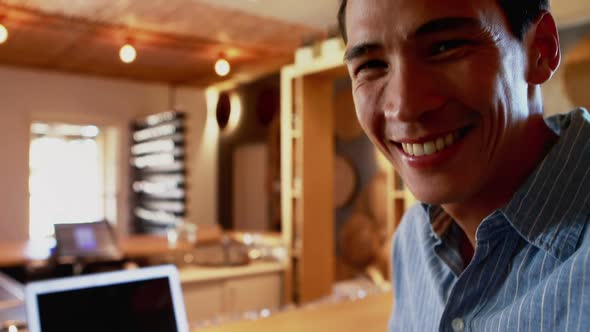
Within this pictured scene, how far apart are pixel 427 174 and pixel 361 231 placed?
384 cm

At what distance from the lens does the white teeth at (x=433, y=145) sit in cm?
65

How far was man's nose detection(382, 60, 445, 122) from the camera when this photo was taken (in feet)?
2.06

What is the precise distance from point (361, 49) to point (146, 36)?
12.2ft

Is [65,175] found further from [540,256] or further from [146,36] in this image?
[540,256]

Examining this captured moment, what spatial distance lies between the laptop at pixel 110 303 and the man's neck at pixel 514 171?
592 millimetres

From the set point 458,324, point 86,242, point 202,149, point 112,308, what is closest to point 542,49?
point 458,324

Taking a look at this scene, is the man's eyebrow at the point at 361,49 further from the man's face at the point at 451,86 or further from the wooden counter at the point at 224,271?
the wooden counter at the point at 224,271

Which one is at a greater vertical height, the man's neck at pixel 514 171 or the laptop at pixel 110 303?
the man's neck at pixel 514 171

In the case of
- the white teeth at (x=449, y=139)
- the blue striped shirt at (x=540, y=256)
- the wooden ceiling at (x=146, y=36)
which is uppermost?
the wooden ceiling at (x=146, y=36)

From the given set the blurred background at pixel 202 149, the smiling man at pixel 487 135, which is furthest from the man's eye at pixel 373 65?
the blurred background at pixel 202 149

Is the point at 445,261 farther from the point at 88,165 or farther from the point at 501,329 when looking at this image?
the point at 88,165

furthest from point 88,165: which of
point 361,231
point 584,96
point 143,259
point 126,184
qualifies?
point 584,96

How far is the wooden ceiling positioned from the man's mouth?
9.42 feet

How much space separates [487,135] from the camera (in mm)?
636
